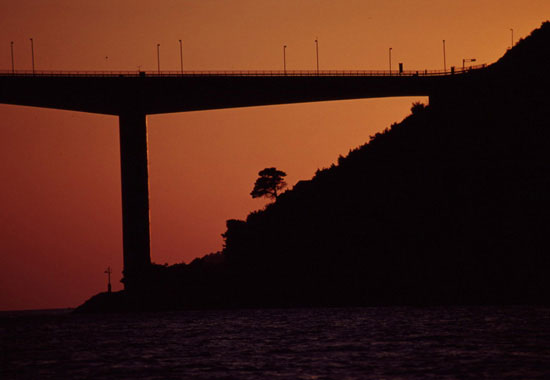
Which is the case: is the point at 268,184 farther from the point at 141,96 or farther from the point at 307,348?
the point at 307,348

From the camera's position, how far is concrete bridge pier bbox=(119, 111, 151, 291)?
11144cm

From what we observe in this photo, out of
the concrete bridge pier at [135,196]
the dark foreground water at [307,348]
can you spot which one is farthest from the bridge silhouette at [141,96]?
the dark foreground water at [307,348]

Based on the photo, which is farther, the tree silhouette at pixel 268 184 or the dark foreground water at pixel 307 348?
the tree silhouette at pixel 268 184

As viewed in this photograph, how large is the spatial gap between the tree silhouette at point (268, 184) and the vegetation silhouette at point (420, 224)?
18.4 ft

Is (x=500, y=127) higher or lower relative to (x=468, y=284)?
higher

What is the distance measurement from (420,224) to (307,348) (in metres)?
55.4

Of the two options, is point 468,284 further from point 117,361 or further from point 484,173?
point 117,361

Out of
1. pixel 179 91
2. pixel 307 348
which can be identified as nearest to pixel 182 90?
pixel 179 91

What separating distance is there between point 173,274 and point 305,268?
14.9 meters

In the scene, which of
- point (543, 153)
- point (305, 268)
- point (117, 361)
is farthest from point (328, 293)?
point (117, 361)

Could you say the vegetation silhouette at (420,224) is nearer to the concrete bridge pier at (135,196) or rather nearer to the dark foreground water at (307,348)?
the concrete bridge pier at (135,196)

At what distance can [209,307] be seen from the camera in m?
114

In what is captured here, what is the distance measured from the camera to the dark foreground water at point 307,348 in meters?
46.1

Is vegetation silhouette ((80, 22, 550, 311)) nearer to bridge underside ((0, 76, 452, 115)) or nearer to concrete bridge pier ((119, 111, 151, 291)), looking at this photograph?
concrete bridge pier ((119, 111, 151, 291))
